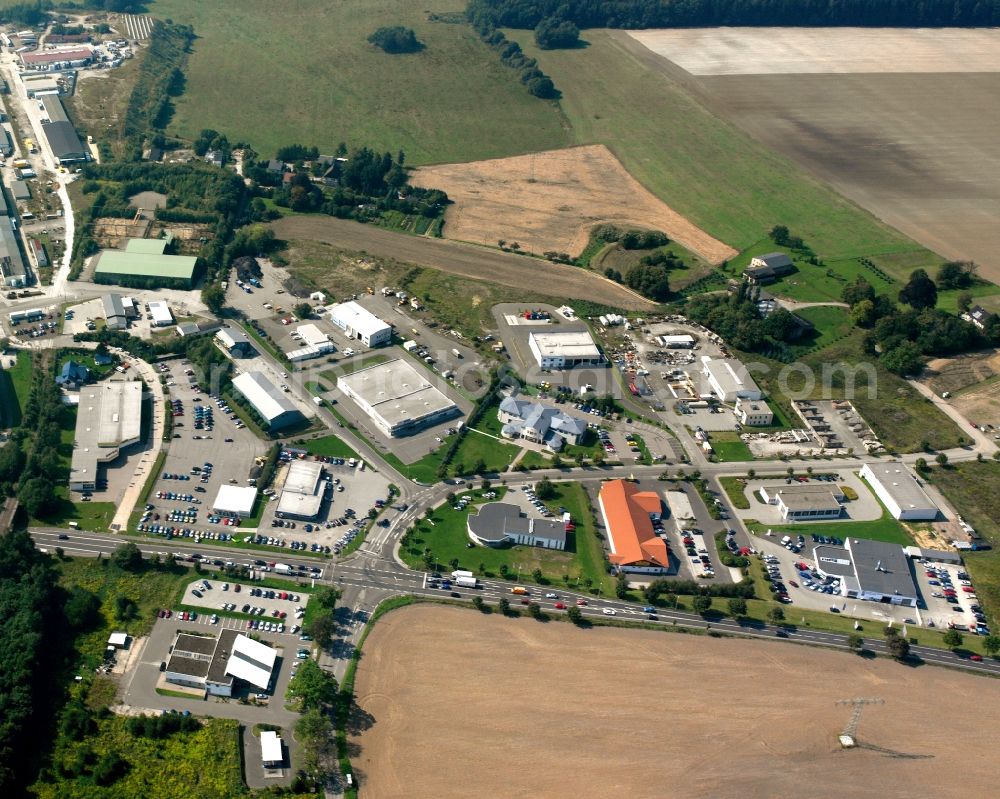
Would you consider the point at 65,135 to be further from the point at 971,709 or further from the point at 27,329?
the point at 971,709

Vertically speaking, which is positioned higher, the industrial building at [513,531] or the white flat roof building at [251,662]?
the industrial building at [513,531]

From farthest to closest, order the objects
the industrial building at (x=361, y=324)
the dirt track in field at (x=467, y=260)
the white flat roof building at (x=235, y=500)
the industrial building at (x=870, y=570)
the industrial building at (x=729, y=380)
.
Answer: the dirt track in field at (x=467, y=260), the industrial building at (x=361, y=324), the industrial building at (x=729, y=380), the white flat roof building at (x=235, y=500), the industrial building at (x=870, y=570)

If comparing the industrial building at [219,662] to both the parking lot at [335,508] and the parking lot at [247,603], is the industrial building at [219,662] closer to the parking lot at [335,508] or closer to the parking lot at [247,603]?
the parking lot at [247,603]

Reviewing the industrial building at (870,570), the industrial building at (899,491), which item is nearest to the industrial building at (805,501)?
the industrial building at (870,570)

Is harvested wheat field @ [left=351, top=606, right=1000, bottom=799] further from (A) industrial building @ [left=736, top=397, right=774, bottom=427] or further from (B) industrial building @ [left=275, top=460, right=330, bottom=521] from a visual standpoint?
(A) industrial building @ [left=736, top=397, right=774, bottom=427]

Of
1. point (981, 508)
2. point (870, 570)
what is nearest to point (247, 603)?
point (870, 570)

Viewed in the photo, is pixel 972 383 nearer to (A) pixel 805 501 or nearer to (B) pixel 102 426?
(A) pixel 805 501

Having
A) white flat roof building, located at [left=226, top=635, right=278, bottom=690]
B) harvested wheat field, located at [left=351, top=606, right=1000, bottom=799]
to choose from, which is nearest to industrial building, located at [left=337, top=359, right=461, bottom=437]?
harvested wheat field, located at [left=351, top=606, right=1000, bottom=799]
